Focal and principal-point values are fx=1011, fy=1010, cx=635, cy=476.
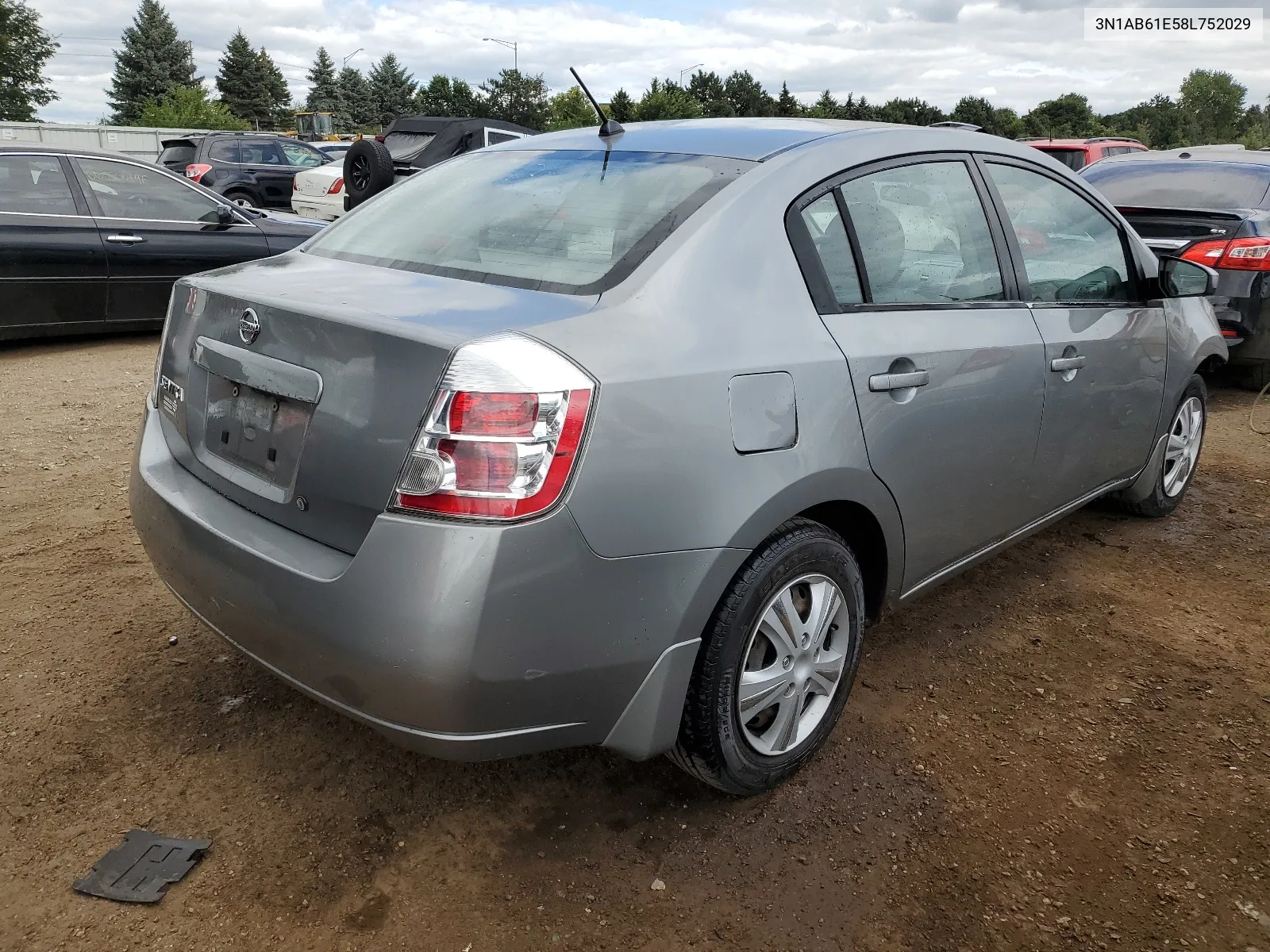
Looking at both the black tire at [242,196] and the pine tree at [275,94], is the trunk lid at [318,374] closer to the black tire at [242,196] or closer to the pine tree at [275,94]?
the black tire at [242,196]

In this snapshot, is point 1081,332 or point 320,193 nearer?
point 1081,332

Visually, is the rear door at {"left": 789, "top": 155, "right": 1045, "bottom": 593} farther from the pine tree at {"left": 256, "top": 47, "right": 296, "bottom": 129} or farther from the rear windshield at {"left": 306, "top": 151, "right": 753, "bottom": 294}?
the pine tree at {"left": 256, "top": 47, "right": 296, "bottom": 129}

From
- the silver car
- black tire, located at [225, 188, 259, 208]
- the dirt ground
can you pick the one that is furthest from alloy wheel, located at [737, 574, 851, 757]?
black tire, located at [225, 188, 259, 208]

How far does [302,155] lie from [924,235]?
16807 mm

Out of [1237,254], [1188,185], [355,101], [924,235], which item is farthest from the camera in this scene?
[355,101]

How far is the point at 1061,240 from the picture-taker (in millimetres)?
3451

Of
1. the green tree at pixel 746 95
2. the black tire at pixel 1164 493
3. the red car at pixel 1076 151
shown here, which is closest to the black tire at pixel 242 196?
the red car at pixel 1076 151

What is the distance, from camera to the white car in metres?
13.7

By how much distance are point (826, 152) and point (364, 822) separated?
2021 mm

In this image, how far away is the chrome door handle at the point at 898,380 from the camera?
249 centimetres

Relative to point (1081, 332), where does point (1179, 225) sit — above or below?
above

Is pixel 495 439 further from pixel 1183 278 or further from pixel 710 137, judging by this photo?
pixel 1183 278

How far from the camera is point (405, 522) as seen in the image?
6.22ft

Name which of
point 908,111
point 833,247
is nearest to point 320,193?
point 833,247
